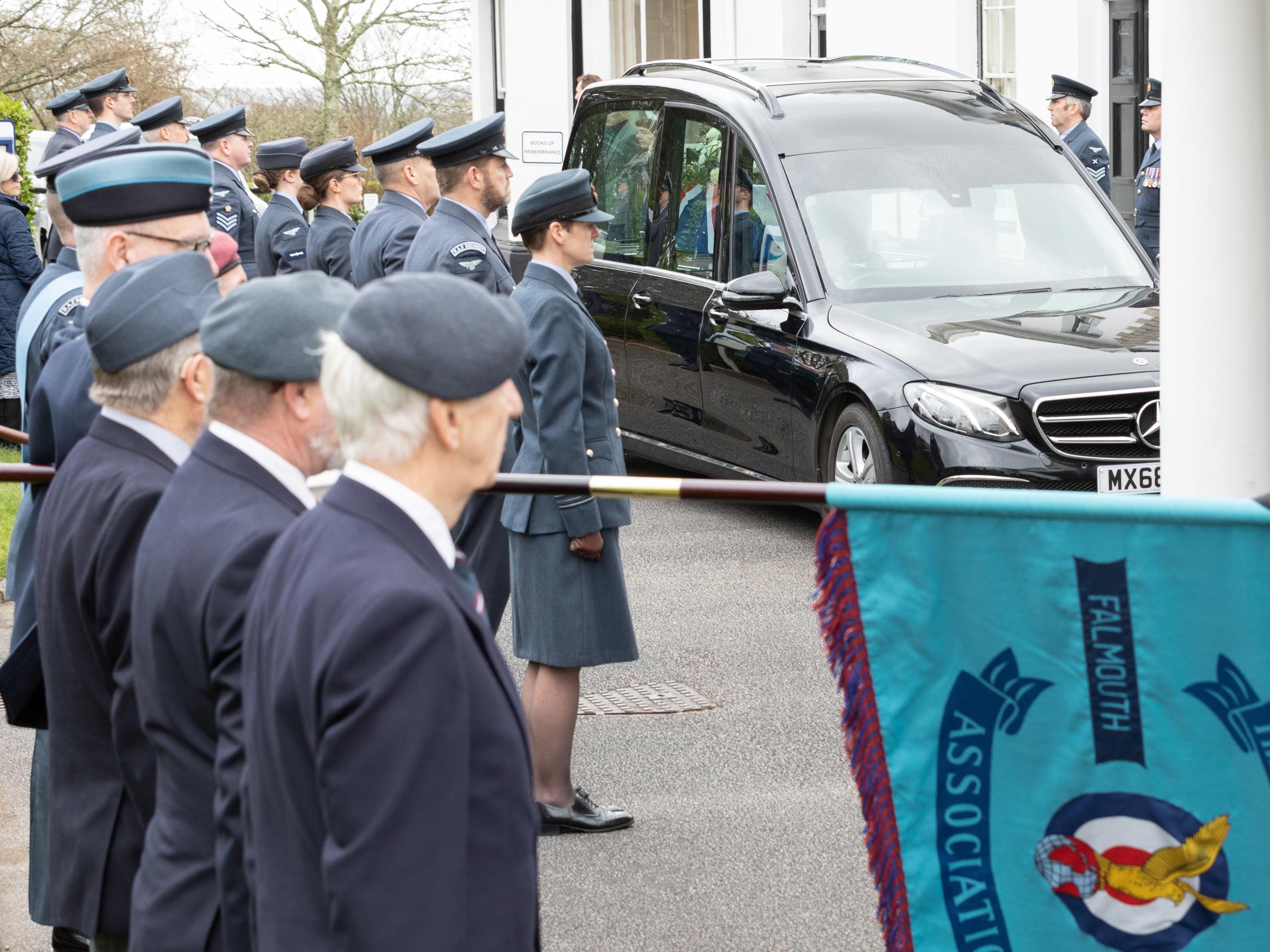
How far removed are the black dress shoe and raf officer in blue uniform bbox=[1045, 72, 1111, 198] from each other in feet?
31.2

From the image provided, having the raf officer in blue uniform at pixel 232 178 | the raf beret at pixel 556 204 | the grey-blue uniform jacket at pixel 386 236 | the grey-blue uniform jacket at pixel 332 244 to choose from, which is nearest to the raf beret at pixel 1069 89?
the raf officer in blue uniform at pixel 232 178

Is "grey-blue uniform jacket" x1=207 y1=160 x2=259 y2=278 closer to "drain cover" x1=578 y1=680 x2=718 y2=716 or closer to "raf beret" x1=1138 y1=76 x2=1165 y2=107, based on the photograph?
"drain cover" x1=578 y1=680 x2=718 y2=716

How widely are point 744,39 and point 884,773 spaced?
18014mm

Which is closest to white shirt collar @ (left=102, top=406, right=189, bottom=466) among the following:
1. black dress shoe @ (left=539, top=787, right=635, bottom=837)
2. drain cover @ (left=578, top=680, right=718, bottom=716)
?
black dress shoe @ (left=539, top=787, right=635, bottom=837)

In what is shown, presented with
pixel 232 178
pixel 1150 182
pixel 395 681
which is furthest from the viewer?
pixel 1150 182

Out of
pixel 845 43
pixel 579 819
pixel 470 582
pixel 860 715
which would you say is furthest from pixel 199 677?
pixel 845 43

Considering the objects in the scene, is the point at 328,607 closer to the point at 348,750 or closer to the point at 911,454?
the point at 348,750

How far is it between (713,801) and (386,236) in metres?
3.51

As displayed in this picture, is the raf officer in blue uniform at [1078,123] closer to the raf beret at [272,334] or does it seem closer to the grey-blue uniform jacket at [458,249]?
the grey-blue uniform jacket at [458,249]

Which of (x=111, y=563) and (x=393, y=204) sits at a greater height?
(x=393, y=204)

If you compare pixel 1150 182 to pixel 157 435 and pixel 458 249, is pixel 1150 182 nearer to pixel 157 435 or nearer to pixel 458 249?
pixel 458 249

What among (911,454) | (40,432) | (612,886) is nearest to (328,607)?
(40,432)

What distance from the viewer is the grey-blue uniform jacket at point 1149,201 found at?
1319 cm

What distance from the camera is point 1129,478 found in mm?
7312
